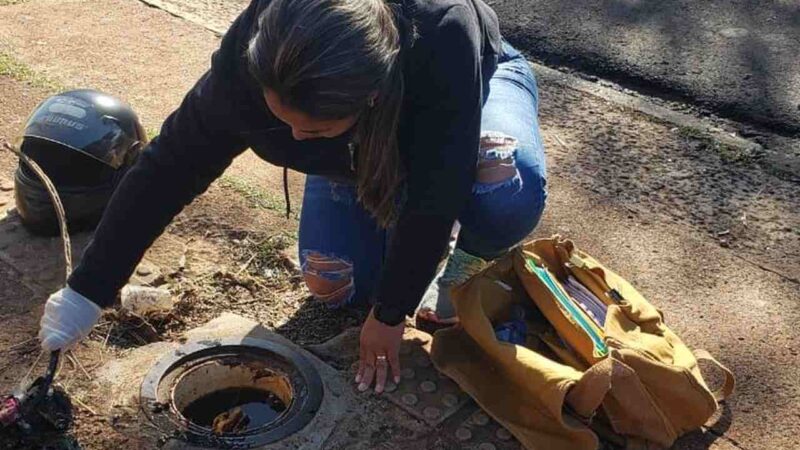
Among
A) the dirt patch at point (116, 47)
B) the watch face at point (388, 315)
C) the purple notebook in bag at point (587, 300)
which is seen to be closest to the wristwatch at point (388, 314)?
the watch face at point (388, 315)

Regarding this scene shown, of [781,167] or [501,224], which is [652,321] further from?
[781,167]

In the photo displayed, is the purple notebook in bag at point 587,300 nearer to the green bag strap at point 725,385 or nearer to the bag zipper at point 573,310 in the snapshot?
the bag zipper at point 573,310

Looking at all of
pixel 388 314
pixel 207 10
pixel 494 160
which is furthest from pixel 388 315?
pixel 207 10

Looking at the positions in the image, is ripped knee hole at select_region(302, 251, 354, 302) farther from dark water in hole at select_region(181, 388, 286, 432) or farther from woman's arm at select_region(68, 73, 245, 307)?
woman's arm at select_region(68, 73, 245, 307)

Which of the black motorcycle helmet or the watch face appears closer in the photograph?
the watch face

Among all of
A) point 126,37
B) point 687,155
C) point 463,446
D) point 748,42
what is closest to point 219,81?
point 463,446

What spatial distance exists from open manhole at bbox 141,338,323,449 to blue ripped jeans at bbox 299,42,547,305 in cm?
30

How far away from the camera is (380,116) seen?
229 centimetres

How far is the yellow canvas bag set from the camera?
2514mm

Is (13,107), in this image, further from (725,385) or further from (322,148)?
(725,385)

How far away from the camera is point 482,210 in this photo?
2.77m

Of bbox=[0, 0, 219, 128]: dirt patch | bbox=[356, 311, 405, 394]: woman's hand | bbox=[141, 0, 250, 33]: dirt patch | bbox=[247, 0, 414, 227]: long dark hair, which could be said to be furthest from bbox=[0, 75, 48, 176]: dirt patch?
bbox=[247, 0, 414, 227]: long dark hair

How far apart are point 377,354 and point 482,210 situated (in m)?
0.46

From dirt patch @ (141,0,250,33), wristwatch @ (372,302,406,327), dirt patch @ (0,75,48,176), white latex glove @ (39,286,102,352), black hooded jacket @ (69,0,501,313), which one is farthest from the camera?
dirt patch @ (141,0,250,33)
